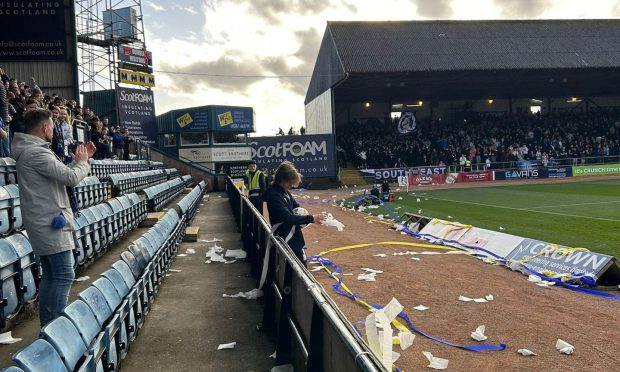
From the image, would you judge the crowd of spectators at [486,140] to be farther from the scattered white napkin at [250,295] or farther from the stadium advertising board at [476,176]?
the scattered white napkin at [250,295]

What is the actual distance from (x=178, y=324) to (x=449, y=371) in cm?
313

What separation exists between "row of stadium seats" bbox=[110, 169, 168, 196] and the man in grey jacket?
10.0 m

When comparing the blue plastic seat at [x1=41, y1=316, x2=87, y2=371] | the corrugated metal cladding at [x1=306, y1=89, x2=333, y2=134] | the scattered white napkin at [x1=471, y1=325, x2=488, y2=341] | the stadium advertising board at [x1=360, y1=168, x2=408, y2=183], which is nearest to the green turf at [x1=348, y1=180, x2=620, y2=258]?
the scattered white napkin at [x1=471, y1=325, x2=488, y2=341]

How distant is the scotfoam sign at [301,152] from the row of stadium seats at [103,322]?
99.8 ft

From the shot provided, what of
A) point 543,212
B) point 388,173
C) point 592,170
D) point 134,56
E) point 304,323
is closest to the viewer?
point 304,323

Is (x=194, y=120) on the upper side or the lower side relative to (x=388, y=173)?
upper

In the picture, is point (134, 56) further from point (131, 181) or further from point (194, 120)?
point (131, 181)

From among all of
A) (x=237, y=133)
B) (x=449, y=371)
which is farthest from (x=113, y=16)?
(x=449, y=371)

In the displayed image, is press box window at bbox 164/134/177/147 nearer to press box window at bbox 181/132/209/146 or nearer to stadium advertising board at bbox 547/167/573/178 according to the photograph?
press box window at bbox 181/132/209/146

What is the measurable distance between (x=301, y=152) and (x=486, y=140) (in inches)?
→ 687

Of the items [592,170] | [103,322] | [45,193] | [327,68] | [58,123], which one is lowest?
[592,170]

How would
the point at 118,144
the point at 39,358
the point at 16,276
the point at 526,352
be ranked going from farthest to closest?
1. the point at 118,144
2. the point at 526,352
3. the point at 16,276
4. the point at 39,358

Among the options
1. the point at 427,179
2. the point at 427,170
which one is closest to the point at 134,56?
the point at 427,179

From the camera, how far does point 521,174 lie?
3753 cm
